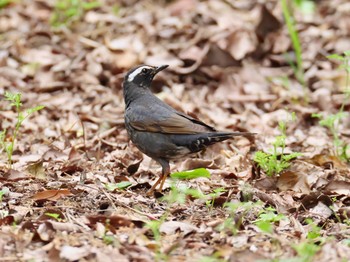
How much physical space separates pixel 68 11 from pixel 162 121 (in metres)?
5.01

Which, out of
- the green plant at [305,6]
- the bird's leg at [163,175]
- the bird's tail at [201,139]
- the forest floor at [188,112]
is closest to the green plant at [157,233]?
the forest floor at [188,112]

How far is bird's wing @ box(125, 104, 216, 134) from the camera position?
6344 mm

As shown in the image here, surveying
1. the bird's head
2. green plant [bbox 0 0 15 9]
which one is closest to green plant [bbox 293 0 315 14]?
green plant [bbox 0 0 15 9]

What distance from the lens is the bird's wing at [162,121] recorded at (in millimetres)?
6344

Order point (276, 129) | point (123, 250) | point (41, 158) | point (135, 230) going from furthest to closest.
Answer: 1. point (276, 129)
2. point (41, 158)
3. point (135, 230)
4. point (123, 250)

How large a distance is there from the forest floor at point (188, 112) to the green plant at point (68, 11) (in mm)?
21

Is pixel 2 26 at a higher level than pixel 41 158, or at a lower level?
higher

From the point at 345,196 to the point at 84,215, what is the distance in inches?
89.5

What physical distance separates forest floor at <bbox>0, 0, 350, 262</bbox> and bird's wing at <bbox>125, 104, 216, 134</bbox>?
0.47 m

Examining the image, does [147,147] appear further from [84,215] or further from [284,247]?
[284,247]

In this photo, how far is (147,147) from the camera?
643 cm

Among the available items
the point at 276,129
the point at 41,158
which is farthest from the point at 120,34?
the point at 41,158

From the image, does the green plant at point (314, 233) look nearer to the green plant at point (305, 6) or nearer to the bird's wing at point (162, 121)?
the bird's wing at point (162, 121)

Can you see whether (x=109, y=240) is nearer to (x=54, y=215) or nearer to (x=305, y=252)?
(x=54, y=215)
